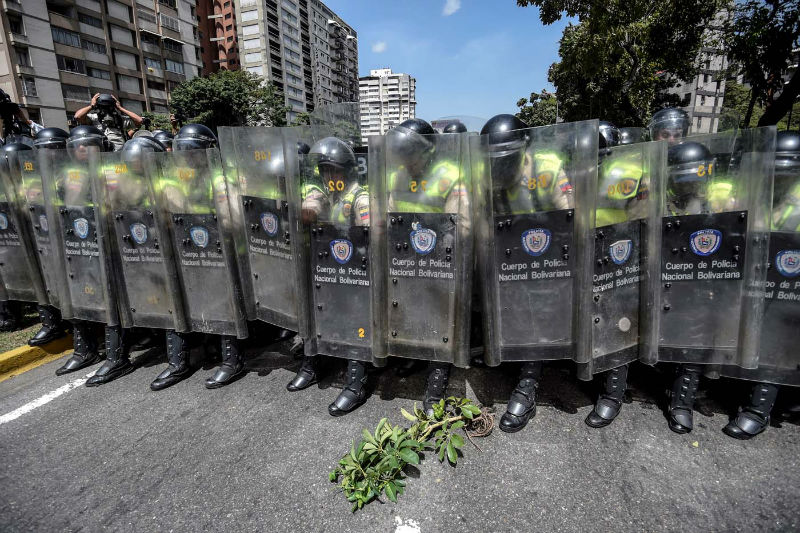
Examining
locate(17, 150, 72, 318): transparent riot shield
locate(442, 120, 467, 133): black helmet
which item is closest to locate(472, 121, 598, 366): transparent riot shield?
locate(442, 120, 467, 133): black helmet

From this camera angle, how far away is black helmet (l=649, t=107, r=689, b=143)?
3.55 meters

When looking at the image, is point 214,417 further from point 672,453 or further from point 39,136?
point 39,136

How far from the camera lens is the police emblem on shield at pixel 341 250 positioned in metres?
2.93

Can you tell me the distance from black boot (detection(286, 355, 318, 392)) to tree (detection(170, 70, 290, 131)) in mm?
36668

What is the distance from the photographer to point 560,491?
2301 millimetres

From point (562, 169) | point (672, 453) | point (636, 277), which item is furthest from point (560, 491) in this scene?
point (562, 169)

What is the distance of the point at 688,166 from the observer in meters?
2.53

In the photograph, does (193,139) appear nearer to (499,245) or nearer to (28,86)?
(499,245)

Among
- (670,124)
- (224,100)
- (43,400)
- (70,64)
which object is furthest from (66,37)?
(670,124)

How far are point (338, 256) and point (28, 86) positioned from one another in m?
37.8

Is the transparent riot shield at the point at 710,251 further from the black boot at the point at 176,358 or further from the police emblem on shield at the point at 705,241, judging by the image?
the black boot at the point at 176,358

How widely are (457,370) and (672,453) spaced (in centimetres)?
173

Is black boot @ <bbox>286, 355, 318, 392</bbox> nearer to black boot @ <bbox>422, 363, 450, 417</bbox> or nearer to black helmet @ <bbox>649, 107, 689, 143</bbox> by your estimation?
black boot @ <bbox>422, 363, 450, 417</bbox>

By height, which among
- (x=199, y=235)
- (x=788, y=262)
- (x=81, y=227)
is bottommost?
(x=788, y=262)
